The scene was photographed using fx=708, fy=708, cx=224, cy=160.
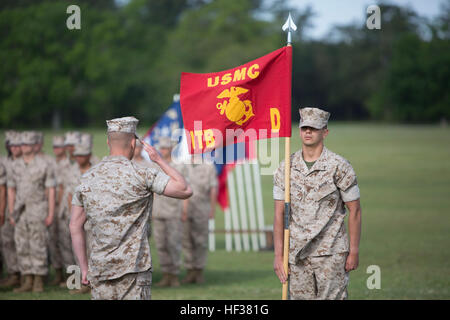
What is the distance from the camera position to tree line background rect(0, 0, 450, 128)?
236ft

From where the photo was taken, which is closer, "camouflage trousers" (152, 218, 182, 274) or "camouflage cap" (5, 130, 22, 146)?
"camouflage cap" (5, 130, 22, 146)

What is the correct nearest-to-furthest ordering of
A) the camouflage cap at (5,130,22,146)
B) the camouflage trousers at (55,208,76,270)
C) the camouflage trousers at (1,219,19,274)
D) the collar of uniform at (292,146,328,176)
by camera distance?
1. the collar of uniform at (292,146,328,176)
2. the camouflage cap at (5,130,22,146)
3. the camouflage trousers at (55,208,76,270)
4. the camouflage trousers at (1,219,19,274)

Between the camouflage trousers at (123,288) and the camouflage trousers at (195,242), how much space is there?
20.1ft

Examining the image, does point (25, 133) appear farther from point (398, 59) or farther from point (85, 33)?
point (398, 59)

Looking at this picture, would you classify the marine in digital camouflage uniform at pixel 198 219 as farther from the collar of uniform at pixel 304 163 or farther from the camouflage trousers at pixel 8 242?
the collar of uniform at pixel 304 163

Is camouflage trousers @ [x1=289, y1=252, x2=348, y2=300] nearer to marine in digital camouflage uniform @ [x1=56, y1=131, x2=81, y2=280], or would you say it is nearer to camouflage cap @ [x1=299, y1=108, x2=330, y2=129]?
camouflage cap @ [x1=299, y1=108, x2=330, y2=129]

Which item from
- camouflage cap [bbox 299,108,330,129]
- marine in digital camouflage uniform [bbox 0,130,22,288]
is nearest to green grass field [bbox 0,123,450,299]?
marine in digital camouflage uniform [bbox 0,130,22,288]

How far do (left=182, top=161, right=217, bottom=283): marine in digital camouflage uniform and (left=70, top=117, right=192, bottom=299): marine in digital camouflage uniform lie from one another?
6.09 metres

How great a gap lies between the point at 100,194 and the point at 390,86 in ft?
284

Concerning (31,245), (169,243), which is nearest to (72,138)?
(31,245)

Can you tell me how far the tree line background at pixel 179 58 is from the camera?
72.0 m

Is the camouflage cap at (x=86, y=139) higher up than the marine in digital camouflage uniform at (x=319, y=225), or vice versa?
the camouflage cap at (x=86, y=139)

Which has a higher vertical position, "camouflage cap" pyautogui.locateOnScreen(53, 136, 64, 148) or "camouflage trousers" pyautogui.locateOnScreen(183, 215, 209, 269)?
"camouflage cap" pyautogui.locateOnScreen(53, 136, 64, 148)

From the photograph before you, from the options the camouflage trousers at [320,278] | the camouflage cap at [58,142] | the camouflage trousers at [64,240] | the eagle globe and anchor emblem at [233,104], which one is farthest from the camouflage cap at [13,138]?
the camouflage trousers at [320,278]
